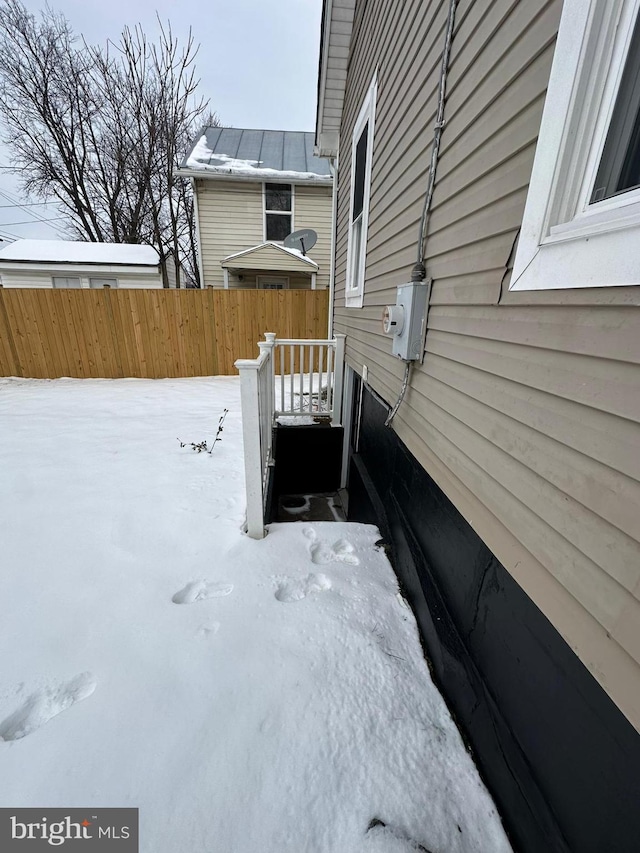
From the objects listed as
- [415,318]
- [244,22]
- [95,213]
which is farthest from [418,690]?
[244,22]

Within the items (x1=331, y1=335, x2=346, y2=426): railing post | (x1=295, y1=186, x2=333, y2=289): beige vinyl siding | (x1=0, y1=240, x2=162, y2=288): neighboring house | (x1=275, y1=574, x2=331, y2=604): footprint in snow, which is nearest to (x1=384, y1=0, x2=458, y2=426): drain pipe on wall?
(x1=275, y1=574, x2=331, y2=604): footprint in snow

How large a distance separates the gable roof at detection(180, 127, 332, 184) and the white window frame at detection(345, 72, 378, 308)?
5.79 m

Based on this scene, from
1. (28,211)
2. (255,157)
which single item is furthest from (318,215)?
(28,211)

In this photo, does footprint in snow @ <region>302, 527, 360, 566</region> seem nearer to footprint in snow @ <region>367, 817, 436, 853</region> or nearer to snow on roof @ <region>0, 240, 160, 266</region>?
footprint in snow @ <region>367, 817, 436, 853</region>

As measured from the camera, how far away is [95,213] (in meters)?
13.9

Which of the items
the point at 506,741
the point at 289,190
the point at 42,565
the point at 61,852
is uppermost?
the point at 289,190

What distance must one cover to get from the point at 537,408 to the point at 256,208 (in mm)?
10029

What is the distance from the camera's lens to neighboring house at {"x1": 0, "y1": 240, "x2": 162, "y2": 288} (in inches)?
401

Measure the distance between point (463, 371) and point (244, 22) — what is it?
1936 cm

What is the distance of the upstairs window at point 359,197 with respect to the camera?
3076 millimetres

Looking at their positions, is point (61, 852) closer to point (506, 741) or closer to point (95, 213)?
point (506, 741)

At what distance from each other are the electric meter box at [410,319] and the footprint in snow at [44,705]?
6.49ft

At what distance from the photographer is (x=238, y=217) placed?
9102mm

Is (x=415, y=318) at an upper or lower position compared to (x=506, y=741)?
upper
